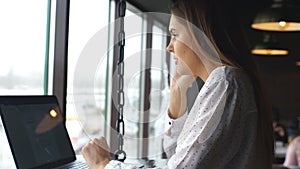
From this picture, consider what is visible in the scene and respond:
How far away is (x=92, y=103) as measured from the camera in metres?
1.39

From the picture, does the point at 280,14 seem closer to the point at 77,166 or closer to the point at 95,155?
the point at 77,166

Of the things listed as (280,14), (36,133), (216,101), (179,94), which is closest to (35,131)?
(36,133)

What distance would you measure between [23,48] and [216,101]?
2.48 ft

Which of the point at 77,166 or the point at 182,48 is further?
the point at 77,166

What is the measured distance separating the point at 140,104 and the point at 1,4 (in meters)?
2.09

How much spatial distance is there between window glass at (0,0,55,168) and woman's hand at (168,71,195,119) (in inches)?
17.8

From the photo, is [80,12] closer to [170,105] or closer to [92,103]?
[170,105]

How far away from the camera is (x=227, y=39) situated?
4.18ft

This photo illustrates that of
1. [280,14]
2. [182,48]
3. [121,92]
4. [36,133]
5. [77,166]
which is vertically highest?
[280,14]

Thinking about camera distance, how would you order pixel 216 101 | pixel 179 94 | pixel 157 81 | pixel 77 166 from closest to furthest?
pixel 216 101
pixel 77 166
pixel 179 94
pixel 157 81

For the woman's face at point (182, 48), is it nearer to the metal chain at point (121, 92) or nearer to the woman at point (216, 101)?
the woman at point (216, 101)

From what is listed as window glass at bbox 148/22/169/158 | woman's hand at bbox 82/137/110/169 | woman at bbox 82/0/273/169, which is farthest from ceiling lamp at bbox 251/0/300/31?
woman's hand at bbox 82/137/110/169

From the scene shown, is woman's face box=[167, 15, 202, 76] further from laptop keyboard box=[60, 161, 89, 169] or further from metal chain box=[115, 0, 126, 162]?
laptop keyboard box=[60, 161, 89, 169]

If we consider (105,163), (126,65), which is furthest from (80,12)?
(105,163)
